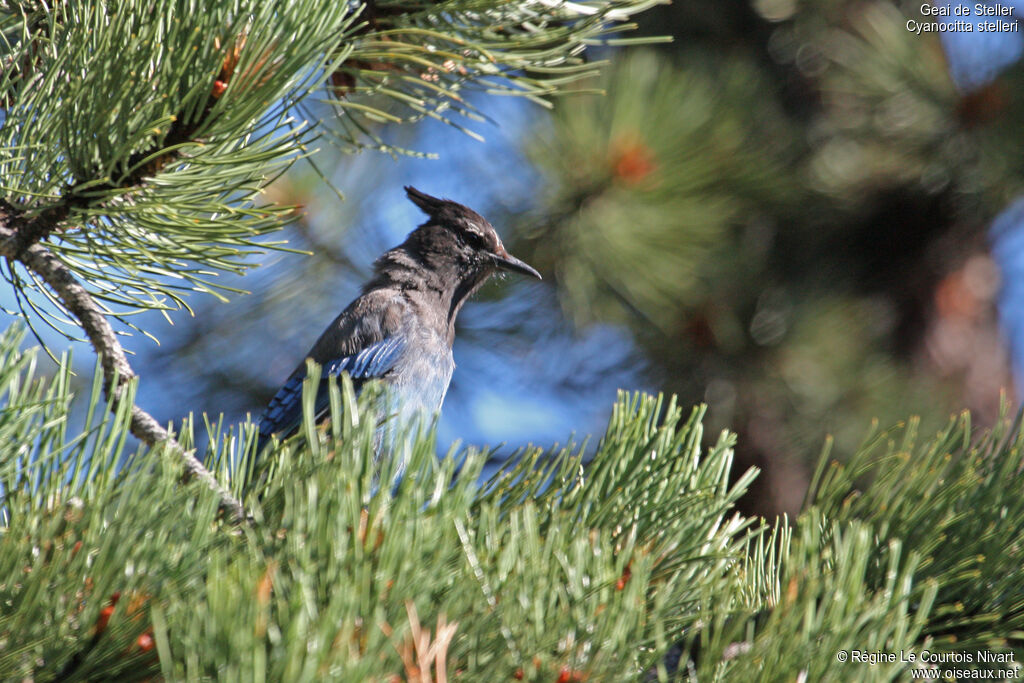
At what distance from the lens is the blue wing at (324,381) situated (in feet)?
7.57

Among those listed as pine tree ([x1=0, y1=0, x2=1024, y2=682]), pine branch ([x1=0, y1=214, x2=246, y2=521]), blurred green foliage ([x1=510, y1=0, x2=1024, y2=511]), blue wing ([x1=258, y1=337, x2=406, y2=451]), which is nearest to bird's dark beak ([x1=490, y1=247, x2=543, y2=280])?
blurred green foliage ([x1=510, y1=0, x2=1024, y2=511])

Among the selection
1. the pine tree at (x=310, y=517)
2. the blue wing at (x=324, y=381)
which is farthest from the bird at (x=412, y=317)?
the pine tree at (x=310, y=517)

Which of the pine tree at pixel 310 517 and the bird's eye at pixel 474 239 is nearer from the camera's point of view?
the pine tree at pixel 310 517

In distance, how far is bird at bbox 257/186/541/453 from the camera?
2.36 metres

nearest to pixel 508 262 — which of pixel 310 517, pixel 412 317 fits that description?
pixel 412 317

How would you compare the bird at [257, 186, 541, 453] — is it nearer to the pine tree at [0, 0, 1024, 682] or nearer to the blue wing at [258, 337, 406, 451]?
the blue wing at [258, 337, 406, 451]

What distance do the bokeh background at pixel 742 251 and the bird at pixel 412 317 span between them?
0.15 metres

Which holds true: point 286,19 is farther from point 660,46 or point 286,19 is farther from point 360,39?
point 660,46

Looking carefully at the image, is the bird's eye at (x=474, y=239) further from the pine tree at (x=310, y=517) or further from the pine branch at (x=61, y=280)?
the pine branch at (x=61, y=280)

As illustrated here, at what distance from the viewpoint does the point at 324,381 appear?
2383mm

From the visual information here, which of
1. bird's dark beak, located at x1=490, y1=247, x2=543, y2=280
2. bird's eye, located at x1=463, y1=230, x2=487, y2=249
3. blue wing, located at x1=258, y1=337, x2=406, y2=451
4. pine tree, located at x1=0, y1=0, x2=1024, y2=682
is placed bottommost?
pine tree, located at x1=0, y1=0, x2=1024, y2=682

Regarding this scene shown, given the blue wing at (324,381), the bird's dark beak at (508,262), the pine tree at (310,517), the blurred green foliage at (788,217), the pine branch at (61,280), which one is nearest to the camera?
the pine tree at (310,517)

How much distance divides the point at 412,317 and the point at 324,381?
0.31m

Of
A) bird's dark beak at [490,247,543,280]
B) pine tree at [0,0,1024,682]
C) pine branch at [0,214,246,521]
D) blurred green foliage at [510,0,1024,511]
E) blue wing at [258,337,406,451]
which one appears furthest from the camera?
bird's dark beak at [490,247,543,280]
